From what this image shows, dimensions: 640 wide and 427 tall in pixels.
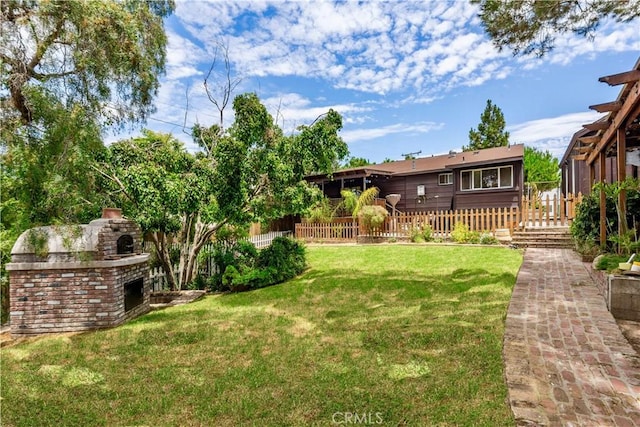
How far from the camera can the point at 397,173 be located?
20875 mm

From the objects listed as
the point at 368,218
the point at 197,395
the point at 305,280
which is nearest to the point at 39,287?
the point at 197,395

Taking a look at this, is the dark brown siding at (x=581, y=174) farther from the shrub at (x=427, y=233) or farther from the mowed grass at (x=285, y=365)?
the mowed grass at (x=285, y=365)

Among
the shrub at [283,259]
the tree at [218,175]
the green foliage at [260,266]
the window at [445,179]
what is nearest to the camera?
the tree at [218,175]

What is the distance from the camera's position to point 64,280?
5.29 m

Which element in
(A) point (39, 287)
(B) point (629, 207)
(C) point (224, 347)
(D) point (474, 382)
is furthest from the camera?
(B) point (629, 207)

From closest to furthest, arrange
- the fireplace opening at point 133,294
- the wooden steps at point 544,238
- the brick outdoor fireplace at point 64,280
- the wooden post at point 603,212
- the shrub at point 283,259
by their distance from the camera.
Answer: the brick outdoor fireplace at point 64,280
the fireplace opening at point 133,294
the wooden post at point 603,212
the shrub at point 283,259
the wooden steps at point 544,238

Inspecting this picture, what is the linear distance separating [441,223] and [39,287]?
493 inches

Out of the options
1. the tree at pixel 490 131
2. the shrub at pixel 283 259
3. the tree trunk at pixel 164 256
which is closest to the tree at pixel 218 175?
the tree trunk at pixel 164 256

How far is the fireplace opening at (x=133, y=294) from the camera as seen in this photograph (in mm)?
5809

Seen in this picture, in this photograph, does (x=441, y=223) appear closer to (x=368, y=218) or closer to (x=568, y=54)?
(x=368, y=218)

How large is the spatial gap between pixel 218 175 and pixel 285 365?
15.6 feet

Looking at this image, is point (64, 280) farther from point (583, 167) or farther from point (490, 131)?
point (490, 131)

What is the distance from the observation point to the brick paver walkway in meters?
2.31

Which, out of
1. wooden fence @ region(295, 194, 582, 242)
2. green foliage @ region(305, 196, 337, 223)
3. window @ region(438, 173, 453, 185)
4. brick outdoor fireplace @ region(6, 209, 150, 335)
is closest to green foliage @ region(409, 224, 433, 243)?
wooden fence @ region(295, 194, 582, 242)
